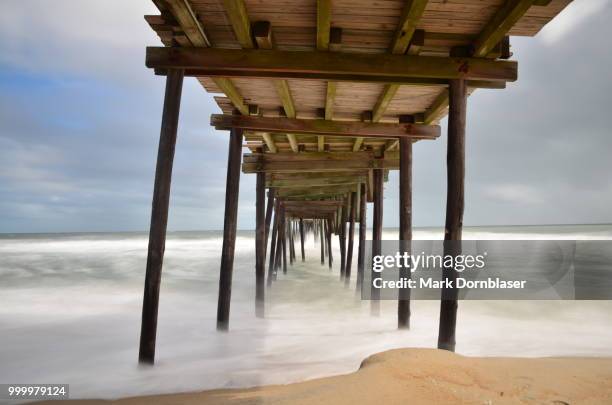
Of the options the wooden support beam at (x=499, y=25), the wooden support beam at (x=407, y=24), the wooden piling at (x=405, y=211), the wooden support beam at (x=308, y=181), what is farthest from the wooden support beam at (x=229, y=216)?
the wooden support beam at (x=308, y=181)

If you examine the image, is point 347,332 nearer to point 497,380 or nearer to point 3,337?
point 497,380

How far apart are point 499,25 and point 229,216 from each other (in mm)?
4163

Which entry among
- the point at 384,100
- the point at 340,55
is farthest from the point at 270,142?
the point at 340,55

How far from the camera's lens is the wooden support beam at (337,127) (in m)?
6.14

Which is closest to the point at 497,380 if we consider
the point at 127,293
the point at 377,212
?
the point at 377,212

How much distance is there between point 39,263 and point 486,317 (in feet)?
78.2

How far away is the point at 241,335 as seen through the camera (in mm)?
6129

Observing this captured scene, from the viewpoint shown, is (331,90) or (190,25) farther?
(331,90)

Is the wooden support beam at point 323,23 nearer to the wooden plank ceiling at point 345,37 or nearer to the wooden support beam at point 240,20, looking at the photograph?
the wooden plank ceiling at point 345,37

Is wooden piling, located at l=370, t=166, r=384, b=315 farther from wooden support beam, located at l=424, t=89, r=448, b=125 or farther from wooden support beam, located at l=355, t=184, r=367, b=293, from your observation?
→ wooden support beam, located at l=424, t=89, r=448, b=125

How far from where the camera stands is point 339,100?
5.80m

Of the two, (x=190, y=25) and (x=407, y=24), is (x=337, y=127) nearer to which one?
(x=407, y=24)

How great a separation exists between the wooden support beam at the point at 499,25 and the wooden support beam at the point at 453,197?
38 cm

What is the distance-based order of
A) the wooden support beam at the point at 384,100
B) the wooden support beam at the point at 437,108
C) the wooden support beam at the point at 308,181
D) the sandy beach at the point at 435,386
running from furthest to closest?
the wooden support beam at the point at 308,181 < the wooden support beam at the point at 437,108 < the wooden support beam at the point at 384,100 < the sandy beach at the point at 435,386
